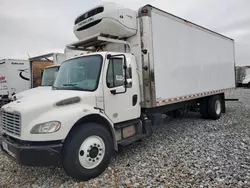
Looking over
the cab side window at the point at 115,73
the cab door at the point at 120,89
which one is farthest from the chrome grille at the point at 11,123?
the cab side window at the point at 115,73

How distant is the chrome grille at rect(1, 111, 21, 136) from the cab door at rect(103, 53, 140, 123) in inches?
60.7

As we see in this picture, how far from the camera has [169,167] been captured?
377 centimetres

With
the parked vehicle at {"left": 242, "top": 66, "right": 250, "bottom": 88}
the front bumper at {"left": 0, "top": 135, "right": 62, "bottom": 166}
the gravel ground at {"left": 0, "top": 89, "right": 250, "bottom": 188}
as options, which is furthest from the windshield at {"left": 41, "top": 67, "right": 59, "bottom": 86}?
the parked vehicle at {"left": 242, "top": 66, "right": 250, "bottom": 88}

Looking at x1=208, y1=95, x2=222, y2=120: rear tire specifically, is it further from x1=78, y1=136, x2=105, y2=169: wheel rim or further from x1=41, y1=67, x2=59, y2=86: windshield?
x1=41, y1=67, x2=59, y2=86: windshield

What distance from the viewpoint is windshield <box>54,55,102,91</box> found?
12.5 ft

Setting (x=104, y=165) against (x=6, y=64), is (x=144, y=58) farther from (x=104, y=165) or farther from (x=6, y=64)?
(x=6, y=64)

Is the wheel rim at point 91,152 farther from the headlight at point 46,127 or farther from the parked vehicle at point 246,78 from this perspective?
the parked vehicle at point 246,78

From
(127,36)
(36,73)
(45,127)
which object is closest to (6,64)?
(36,73)

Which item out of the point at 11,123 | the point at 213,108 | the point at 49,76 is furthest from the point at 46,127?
the point at 49,76

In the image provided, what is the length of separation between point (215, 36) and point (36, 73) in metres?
11.0

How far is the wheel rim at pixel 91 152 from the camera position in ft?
10.9

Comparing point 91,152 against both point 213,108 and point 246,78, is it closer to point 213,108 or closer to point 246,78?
point 213,108

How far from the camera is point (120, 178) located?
3457 millimetres

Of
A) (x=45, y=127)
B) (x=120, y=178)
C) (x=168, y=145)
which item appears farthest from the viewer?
(x=168, y=145)
